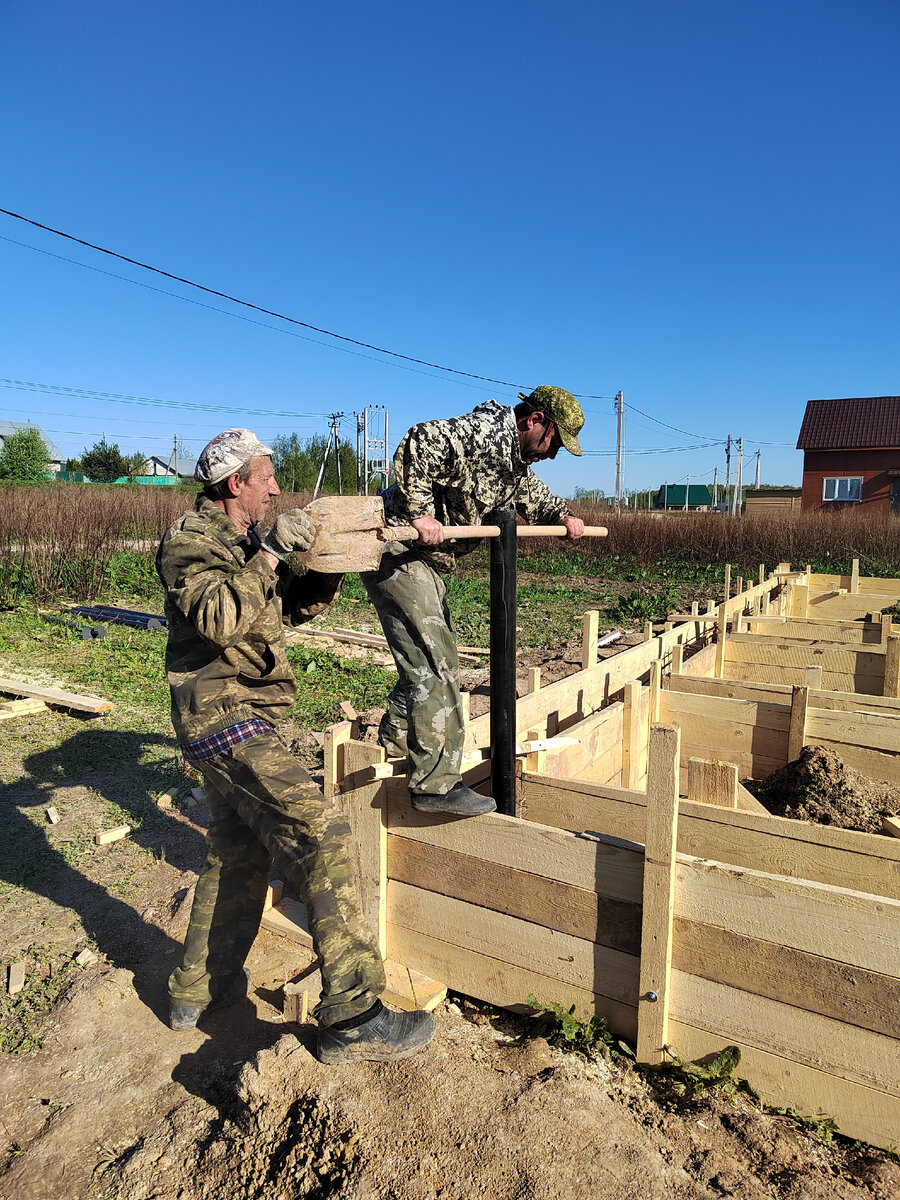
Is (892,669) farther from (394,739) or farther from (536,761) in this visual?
(394,739)

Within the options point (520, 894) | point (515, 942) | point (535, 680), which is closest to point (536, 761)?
point (520, 894)

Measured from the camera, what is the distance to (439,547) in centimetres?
312

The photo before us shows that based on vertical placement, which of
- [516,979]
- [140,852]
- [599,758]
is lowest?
[140,852]

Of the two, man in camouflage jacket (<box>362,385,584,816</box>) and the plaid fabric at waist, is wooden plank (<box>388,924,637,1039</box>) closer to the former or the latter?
man in camouflage jacket (<box>362,385,584,816</box>)

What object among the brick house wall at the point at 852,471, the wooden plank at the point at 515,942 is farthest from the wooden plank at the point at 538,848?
the brick house wall at the point at 852,471

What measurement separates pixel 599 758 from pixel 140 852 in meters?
2.72

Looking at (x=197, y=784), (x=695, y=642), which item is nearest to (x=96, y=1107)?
(x=197, y=784)

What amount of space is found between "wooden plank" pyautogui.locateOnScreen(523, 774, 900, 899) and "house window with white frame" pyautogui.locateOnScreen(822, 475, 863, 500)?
30.8 metres

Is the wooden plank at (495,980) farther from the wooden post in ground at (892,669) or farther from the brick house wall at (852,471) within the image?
the brick house wall at (852,471)

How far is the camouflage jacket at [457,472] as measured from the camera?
3012 mm

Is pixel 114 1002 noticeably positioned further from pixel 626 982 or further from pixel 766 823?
pixel 766 823

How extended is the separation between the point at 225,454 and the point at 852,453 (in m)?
31.8

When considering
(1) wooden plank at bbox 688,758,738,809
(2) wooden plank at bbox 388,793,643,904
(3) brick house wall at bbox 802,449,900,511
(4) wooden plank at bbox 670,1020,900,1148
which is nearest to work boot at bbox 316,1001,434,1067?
(2) wooden plank at bbox 388,793,643,904

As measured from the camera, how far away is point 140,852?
174 inches
